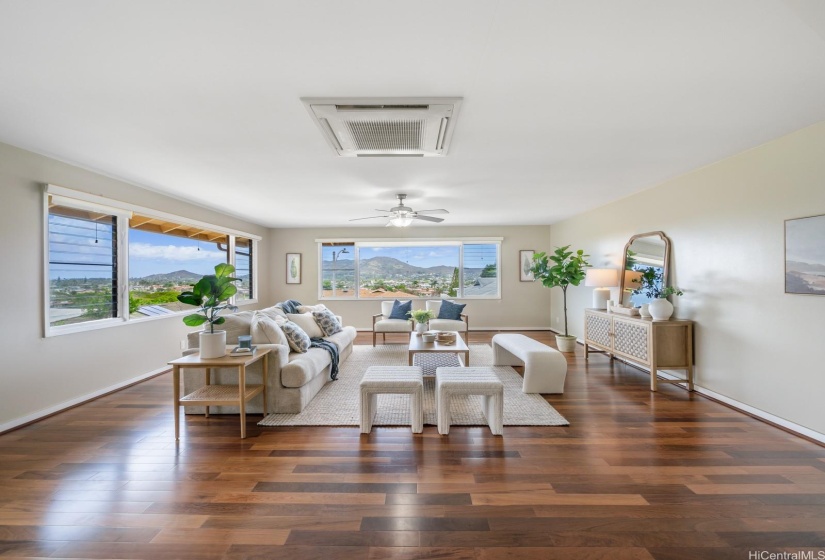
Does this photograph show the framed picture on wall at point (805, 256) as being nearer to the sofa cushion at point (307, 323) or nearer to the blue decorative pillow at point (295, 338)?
the blue decorative pillow at point (295, 338)

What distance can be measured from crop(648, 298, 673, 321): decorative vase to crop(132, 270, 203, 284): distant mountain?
6.39 m

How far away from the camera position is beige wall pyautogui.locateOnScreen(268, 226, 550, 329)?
786cm

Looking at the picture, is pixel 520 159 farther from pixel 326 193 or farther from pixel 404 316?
pixel 404 316

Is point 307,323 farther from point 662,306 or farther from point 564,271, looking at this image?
point 662,306

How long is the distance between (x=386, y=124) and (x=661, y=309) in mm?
3643

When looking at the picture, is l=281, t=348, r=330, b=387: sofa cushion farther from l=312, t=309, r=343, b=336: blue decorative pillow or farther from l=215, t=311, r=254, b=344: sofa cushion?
l=312, t=309, r=343, b=336: blue decorative pillow

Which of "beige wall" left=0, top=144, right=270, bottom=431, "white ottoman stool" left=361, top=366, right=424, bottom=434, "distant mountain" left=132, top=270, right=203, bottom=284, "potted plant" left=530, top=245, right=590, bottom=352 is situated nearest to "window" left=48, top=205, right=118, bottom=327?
"beige wall" left=0, top=144, right=270, bottom=431

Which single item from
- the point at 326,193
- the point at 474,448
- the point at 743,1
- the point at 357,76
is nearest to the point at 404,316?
the point at 326,193

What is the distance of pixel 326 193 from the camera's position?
15.3ft

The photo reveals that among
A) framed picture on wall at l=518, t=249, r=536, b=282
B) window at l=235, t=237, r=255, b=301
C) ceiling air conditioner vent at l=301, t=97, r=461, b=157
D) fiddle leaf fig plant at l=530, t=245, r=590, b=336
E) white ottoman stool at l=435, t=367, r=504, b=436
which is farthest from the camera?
framed picture on wall at l=518, t=249, r=536, b=282

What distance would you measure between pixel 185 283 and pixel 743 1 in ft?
21.1

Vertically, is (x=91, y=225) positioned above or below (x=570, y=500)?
above

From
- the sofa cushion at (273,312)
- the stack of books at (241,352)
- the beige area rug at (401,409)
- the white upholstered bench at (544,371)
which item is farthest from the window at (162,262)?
the white upholstered bench at (544,371)

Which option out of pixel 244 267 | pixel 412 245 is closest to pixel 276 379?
pixel 244 267
